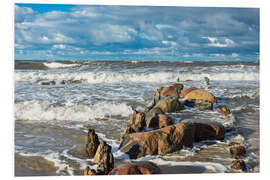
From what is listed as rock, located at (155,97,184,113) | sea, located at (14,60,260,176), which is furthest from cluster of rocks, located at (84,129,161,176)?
rock, located at (155,97,184,113)

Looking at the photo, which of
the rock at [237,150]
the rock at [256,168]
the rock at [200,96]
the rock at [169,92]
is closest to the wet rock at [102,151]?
the rock at [237,150]

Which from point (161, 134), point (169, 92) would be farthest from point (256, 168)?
point (169, 92)

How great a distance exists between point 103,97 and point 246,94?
3981 millimetres

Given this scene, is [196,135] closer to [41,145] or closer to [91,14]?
[41,145]

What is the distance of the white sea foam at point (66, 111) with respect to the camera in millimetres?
5219

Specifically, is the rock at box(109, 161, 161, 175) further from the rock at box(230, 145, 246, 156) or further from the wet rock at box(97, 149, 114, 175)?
the rock at box(230, 145, 246, 156)

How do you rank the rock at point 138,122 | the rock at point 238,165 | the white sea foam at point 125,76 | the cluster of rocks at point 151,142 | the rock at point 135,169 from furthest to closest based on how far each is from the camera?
1. the white sea foam at point 125,76
2. the rock at point 138,122
3. the rock at point 238,165
4. the cluster of rocks at point 151,142
5. the rock at point 135,169

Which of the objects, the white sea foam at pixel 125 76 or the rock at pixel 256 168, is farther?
the white sea foam at pixel 125 76

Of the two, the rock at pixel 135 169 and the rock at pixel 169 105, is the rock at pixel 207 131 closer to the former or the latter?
the rock at pixel 135 169

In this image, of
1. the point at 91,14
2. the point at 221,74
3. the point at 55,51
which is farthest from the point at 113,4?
the point at 221,74

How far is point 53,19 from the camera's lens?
468cm

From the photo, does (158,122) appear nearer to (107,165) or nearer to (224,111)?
(107,165)

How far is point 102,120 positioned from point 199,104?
7.64ft

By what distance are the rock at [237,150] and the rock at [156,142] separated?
2.10 ft
